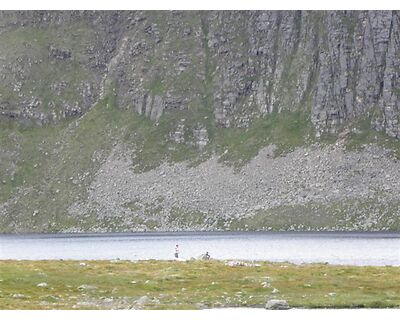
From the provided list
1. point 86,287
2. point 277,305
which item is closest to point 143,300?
point 86,287

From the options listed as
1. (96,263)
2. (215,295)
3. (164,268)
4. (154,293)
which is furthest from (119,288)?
(96,263)

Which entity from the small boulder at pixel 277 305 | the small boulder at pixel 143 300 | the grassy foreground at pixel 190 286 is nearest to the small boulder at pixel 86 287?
the grassy foreground at pixel 190 286

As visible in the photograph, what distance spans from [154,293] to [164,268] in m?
15.1

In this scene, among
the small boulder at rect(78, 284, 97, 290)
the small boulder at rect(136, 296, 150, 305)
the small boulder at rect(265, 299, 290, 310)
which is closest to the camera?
the small boulder at rect(265, 299, 290, 310)

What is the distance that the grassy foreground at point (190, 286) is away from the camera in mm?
52062

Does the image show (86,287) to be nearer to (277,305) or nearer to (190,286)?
(190,286)

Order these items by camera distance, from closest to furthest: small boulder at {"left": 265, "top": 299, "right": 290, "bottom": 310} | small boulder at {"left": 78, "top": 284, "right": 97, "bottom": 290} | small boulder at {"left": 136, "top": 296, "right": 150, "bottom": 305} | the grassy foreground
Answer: small boulder at {"left": 265, "top": 299, "right": 290, "bottom": 310}, the grassy foreground, small boulder at {"left": 136, "top": 296, "right": 150, "bottom": 305}, small boulder at {"left": 78, "top": 284, "right": 97, "bottom": 290}

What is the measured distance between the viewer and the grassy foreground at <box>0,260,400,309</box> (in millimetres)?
52062

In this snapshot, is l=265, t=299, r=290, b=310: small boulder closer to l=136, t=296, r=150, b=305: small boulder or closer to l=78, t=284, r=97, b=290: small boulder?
l=136, t=296, r=150, b=305: small boulder

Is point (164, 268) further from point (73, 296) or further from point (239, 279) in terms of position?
point (73, 296)

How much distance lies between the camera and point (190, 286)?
197 feet

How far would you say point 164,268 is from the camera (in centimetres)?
7219

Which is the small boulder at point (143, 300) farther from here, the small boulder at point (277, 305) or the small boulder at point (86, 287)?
the small boulder at point (277, 305)

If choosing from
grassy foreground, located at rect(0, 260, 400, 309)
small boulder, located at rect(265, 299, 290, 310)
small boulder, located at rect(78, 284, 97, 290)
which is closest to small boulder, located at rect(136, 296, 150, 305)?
grassy foreground, located at rect(0, 260, 400, 309)
